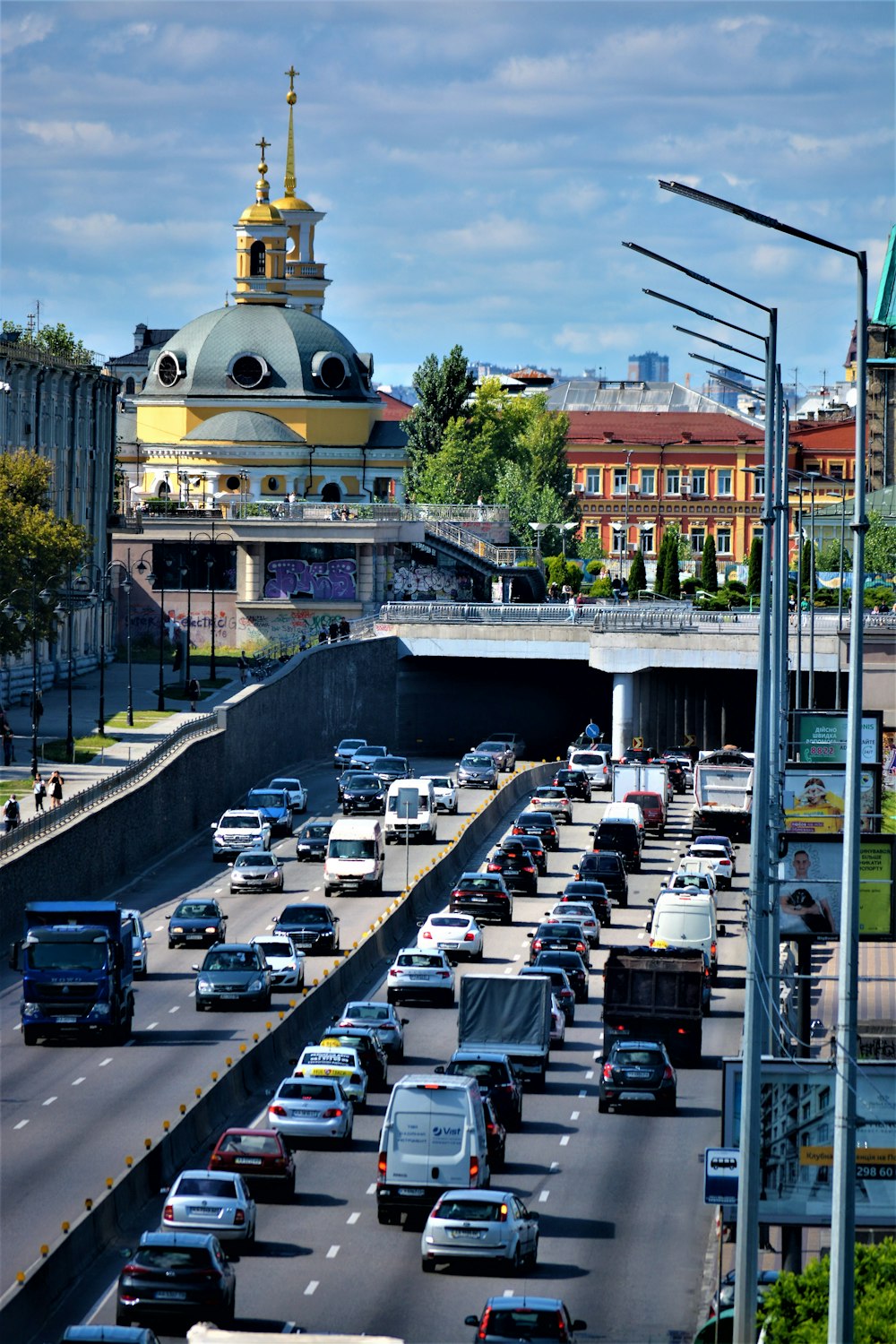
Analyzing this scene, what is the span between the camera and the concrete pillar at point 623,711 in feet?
351

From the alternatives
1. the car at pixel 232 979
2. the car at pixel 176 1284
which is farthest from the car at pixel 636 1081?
the car at pixel 176 1284

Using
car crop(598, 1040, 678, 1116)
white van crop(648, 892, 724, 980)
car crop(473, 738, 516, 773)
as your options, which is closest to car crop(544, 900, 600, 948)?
white van crop(648, 892, 724, 980)

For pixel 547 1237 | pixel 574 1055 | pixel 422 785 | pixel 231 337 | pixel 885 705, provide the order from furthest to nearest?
1. pixel 231 337
2. pixel 885 705
3. pixel 422 785
4. pixel 574 1055
5. pixel 547 1237

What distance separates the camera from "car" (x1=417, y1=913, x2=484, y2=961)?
60156 millimetres

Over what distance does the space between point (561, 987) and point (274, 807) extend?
28.6 metres

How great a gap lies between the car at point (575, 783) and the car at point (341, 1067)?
48.1 meters

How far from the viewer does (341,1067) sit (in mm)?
43750

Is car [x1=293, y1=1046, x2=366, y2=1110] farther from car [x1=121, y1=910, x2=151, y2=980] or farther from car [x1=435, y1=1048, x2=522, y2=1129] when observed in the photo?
car [x1=121, y1=910, x2=151, y2=980]

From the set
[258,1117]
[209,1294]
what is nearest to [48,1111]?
[258,1117]

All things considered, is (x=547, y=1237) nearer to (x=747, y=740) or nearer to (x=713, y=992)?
(x=713, y=992)

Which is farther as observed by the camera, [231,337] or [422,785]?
[231,337]

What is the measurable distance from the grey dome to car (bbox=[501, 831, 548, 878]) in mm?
62504

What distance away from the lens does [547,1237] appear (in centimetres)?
3569

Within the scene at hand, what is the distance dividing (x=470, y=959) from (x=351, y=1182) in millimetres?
21451
